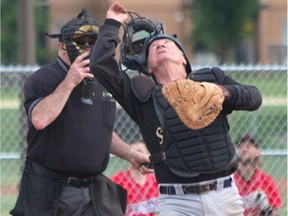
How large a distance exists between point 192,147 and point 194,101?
1.05 ft

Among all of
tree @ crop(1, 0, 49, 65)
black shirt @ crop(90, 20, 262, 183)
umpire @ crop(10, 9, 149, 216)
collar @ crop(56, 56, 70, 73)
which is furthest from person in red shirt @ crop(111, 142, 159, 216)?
tree @ crop(1, 0, 49, 65)

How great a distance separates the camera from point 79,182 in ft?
19.1

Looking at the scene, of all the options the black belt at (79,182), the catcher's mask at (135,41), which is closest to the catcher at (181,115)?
the catcher's mask at (135,41)

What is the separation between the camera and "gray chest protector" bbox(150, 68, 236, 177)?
498 centimetres

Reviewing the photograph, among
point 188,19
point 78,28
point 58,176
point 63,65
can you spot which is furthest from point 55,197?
point 188,19

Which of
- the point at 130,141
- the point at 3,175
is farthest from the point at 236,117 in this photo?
the point at 3,175

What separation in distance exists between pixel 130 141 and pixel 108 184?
2095mm

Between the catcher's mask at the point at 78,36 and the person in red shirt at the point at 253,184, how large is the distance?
7.27 ft

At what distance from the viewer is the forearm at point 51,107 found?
18.0ft

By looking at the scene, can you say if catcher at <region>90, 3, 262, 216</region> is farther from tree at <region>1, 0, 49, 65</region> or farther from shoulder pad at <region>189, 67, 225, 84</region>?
tree at <region>1, 0, 49, 65</region>

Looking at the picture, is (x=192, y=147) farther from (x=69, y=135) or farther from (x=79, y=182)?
(x=79, y=182)

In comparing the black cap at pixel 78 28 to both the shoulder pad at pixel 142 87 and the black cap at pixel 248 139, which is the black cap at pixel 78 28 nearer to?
the shoulder pad at pixel 142 87

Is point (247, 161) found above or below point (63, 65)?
below

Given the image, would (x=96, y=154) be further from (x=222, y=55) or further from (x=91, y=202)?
(x=222, y=55)
